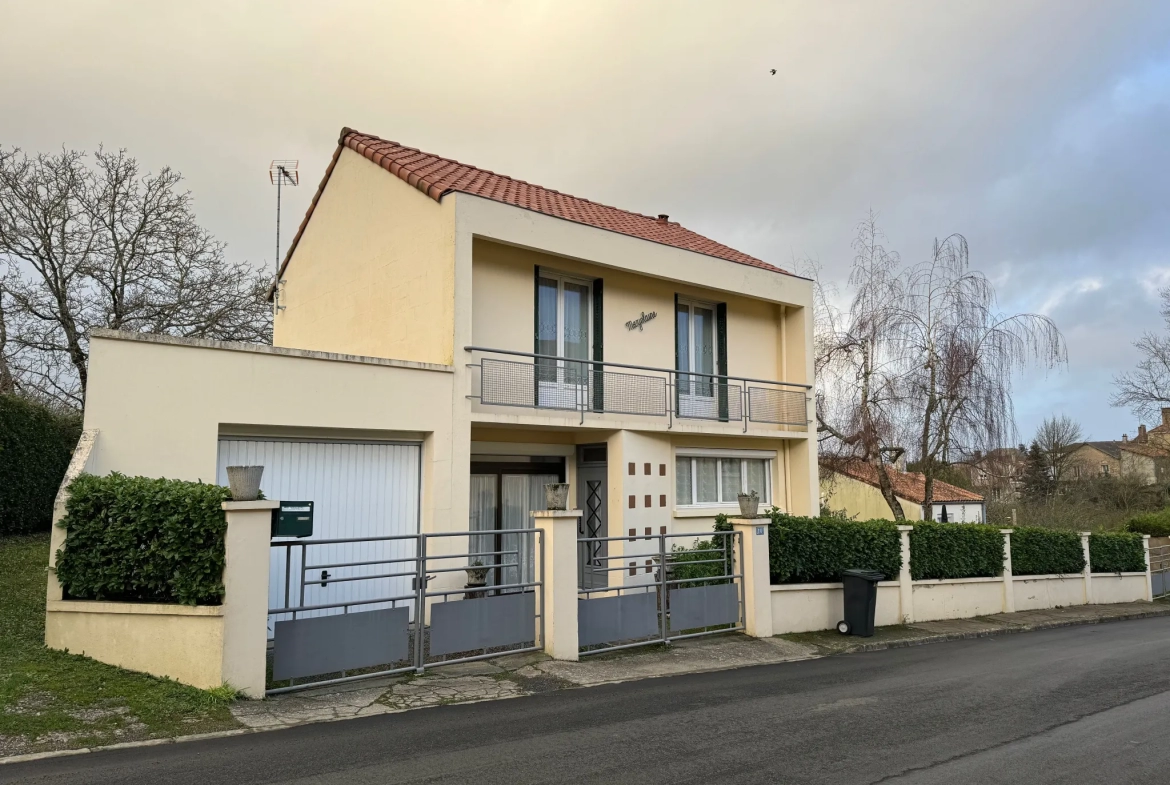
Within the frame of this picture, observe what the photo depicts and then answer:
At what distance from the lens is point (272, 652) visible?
7.69 meters

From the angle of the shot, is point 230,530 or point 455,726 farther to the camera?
point 230,530

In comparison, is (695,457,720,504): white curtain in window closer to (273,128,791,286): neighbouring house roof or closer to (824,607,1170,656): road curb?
(273,128,791,286): neighbouring house roof

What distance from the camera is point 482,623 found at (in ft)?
29.2

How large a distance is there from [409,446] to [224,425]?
2.58 m

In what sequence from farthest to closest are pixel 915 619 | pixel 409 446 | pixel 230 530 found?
1. pixel 915 619
2. pixel 409 446
3. pixel 230 530

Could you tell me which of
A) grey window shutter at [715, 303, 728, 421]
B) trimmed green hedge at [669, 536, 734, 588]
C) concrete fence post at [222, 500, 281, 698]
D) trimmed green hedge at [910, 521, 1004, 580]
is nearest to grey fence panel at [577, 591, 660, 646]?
trimmed green hedge at [669, 536, 734, 588]

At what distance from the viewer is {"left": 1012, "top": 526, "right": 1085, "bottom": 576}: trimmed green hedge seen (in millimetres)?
17438

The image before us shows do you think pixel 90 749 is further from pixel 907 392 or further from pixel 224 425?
pixel 907 392

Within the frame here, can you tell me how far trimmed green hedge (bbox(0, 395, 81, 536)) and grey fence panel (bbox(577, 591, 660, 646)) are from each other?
11.8m

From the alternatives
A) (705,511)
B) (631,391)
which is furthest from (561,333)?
(705,511)

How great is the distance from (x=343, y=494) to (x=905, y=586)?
9458 millimetres

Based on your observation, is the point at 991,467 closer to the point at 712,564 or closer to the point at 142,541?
the point at 712,564

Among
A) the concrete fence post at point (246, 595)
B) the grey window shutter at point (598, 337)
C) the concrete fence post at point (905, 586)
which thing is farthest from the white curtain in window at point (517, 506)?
the concrete fence post at point (246, 595)

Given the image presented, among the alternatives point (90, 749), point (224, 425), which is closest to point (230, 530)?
point (90, 749)
